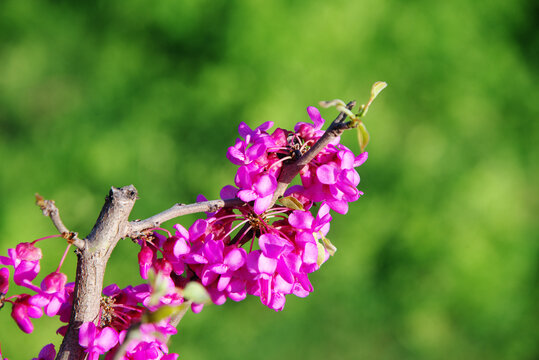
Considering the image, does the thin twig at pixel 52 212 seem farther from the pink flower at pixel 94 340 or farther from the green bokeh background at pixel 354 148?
the green bokeh background at pixel 354 148

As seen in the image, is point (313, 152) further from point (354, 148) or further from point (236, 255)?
point (354, 148)

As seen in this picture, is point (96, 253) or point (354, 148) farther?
point (354, 148)

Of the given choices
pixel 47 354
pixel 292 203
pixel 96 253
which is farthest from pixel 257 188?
pixel 47 354

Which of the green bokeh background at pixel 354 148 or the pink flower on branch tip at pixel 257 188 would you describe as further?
the green bokeh background at pixel 354 148

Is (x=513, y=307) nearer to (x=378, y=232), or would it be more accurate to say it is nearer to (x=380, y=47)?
(x=378, y=232)

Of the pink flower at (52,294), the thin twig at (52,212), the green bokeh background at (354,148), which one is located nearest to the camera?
the thin twig at (52,212)

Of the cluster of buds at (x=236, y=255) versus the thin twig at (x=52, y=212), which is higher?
the cluster of buds at (x=236, y=255)

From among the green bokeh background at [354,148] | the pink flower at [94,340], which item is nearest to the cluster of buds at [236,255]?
the pink flower at [94,340]

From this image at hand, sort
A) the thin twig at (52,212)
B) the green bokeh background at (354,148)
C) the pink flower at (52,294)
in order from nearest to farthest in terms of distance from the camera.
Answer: the thin twig at (52,212) < the pink flower at (52,294) < the green bokeh background at (354,148)

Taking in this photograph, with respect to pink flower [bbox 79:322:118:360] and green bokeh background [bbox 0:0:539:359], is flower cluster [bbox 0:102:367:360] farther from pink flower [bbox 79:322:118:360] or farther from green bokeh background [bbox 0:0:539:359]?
green bokeh background [bbox 0:0:539:359]
